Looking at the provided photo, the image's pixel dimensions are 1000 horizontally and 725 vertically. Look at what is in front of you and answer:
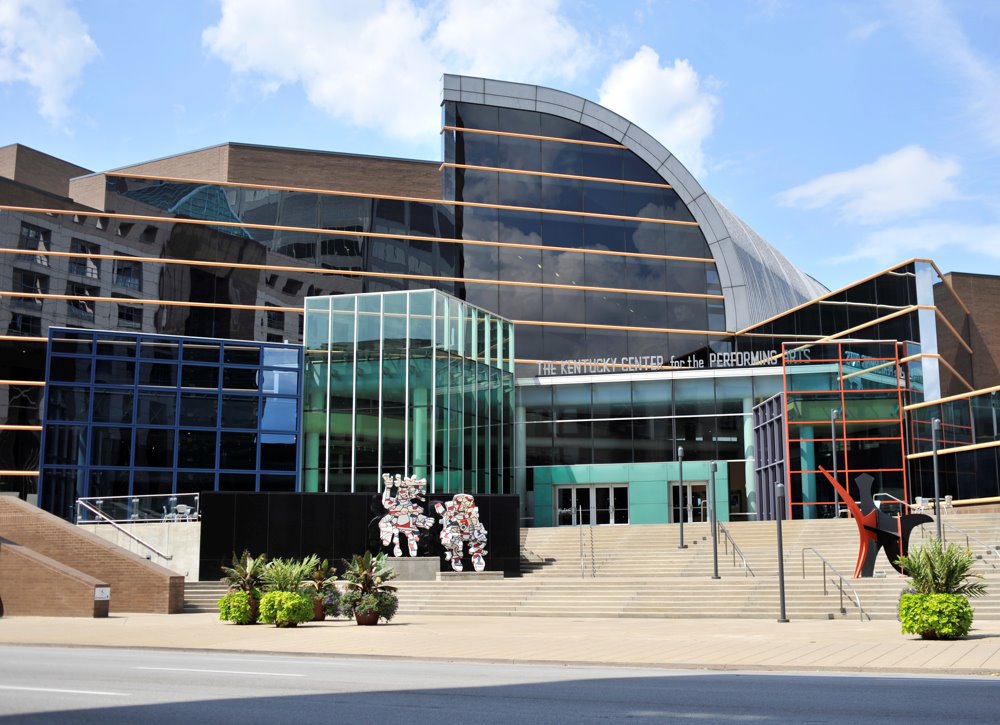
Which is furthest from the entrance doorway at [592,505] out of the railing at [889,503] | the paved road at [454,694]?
the paved road at [454,694]

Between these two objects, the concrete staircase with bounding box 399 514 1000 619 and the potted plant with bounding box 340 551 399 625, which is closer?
the potted plant with bounding box 340 551 399 625

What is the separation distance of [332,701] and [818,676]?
7.04 metres

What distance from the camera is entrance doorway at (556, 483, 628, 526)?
53.1 metres

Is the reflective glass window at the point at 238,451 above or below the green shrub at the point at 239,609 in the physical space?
above

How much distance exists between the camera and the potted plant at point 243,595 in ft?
88.4

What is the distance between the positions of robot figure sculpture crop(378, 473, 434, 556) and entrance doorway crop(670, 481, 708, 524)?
17.0 meters

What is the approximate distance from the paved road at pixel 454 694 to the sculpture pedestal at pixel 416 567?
2128 cm

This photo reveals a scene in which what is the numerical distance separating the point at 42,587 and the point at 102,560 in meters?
2.14

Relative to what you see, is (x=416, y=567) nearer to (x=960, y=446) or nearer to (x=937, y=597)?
(x=937, y=597)

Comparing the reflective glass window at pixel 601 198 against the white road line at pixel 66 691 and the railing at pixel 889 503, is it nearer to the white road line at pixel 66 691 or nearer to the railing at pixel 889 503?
the railing at pixel 889 503

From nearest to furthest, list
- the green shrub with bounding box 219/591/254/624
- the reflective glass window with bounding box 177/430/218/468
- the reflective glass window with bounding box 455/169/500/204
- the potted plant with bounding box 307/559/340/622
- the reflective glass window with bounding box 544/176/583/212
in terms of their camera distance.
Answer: the green shrub with bounding box 219/591/254/624, the potted plant with bounding box 307/559/340/622, the reflective glass window with bounding box 177/430/218/468, the reflective glass window with bounding box 455/169/500/204, the reflective glass window with bounding box 544/176/583/212

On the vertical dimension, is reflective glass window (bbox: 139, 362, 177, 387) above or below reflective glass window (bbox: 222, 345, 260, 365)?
below

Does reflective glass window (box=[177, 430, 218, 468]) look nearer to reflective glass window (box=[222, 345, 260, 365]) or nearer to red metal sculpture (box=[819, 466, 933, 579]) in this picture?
reflective glass window (box=[222, 345, 260, 365])

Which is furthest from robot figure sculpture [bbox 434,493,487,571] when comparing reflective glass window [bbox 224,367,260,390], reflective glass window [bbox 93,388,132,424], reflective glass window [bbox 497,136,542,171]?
reflective glass window [bbox 497,136,542,171]
